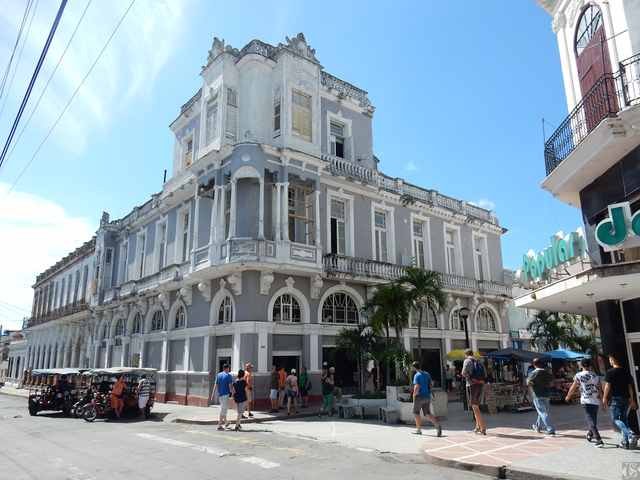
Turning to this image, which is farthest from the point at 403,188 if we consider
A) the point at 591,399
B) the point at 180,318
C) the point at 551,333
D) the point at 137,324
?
the point at 591,399

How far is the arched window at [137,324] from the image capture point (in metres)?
27.5

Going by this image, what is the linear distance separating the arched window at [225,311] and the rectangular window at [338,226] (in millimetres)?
5423

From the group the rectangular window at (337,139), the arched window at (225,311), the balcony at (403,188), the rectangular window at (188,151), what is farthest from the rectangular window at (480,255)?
the rectangular window at (188,151)

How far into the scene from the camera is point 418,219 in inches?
1063

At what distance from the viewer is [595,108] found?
10.7m

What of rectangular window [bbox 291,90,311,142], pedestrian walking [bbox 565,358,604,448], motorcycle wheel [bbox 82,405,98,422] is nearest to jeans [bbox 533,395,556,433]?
pedestrian walking [bbox 565,358,604,448]

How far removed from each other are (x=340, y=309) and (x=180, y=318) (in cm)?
803

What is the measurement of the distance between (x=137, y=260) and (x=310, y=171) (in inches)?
568

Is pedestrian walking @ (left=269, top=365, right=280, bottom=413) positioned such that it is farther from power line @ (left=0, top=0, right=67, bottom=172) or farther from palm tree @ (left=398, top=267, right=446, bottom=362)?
power line @ (left=0, top=0, right=67, bottom=172)

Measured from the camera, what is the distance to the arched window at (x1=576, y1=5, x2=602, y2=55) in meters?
11.4

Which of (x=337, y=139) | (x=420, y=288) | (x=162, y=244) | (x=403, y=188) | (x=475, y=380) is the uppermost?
(x=337, y=139)

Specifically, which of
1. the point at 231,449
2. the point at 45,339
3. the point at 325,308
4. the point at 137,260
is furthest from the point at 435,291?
the point at 45,339

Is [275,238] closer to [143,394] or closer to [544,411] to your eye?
[143,394]

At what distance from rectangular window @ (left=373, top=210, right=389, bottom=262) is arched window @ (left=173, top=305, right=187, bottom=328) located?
9866 millimetres
